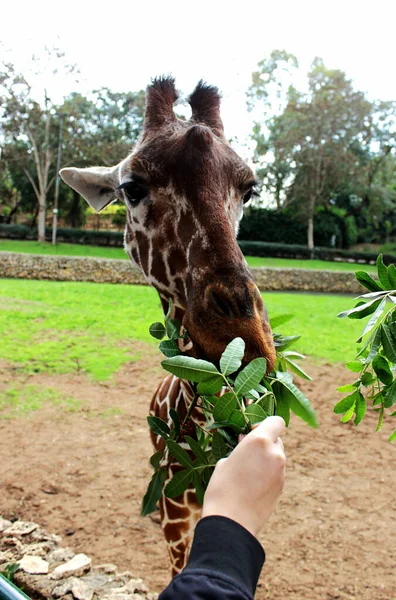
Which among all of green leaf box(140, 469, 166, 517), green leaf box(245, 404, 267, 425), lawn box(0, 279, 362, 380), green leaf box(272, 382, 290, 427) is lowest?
lawn box(0, 279, 362, 380)

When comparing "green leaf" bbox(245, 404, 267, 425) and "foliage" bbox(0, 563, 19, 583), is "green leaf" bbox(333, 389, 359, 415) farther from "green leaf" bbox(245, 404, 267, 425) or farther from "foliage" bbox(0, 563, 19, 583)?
"foliage" bbox(0, 563, 19, 583)

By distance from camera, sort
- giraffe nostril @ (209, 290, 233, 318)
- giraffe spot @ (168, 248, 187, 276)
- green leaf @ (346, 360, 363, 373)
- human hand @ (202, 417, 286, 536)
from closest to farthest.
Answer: human hand @ (202, 417, 286, 536) → giraffe nostril @ (209, 290, 233, 318) → green leaf @ (346, 360, 363, 373) → giraffe spot @ (168, 248, 187, 276)

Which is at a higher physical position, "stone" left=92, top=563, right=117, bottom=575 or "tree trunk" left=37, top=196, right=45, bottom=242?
"tree trunk" left=37, top=196, right=45, bottom=242

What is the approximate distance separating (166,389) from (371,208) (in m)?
39.1

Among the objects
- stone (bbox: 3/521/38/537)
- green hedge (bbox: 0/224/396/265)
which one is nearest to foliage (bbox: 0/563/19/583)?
stone (bbox: 3/521/38/537)

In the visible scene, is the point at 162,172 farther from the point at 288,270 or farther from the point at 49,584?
the point at 288,270

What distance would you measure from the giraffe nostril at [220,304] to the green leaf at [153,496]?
729 millimetres

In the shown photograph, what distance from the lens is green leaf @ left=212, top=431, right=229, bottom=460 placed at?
148 cm

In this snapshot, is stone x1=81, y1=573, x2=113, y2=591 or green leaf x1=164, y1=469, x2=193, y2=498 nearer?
green leaf x1=164, y1=469, x2=193, y2=498

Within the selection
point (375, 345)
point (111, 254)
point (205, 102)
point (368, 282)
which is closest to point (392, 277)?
point (368, 282)

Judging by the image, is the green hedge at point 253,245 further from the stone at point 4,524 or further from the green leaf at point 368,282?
the green leaf at point 368,282

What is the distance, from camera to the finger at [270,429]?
1182 millimetres

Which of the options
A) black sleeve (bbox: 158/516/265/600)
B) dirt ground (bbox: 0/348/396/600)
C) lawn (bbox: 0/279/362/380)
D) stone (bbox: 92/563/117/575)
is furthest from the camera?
lawn (bbox: 0/279/362/380)

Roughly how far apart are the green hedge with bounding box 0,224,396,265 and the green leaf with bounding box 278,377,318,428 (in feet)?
102
